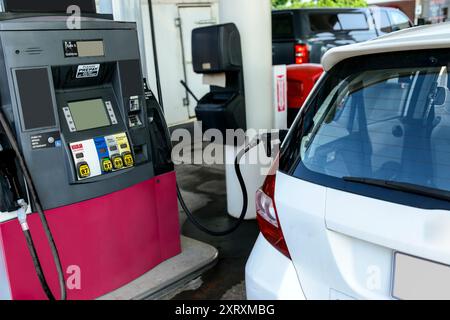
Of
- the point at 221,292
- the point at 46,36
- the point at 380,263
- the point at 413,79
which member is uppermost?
the point at 46,36

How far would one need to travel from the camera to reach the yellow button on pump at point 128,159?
285 cm

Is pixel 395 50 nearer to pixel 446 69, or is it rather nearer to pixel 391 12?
pixel 446 69

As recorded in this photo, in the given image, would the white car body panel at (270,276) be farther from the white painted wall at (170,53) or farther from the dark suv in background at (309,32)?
the dark suv in background at (309,32)

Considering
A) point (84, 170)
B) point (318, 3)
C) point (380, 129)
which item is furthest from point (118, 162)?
point (318, 3)

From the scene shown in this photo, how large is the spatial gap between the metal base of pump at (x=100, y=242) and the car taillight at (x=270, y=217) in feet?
4.22

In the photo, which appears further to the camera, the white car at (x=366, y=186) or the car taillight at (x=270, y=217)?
the car taillight at (x=270, y=217)

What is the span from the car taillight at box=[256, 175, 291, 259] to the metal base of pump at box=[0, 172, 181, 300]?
1.28 metres

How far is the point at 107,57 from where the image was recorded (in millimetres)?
2684

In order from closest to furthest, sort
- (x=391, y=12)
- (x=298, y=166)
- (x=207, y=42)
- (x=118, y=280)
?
1. (x=298, y=166)
2. (x=118, y=280)
3. (x=207, y=42)
4. (x=391, y=12)

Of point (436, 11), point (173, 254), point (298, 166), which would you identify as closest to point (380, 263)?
point (298, 166)

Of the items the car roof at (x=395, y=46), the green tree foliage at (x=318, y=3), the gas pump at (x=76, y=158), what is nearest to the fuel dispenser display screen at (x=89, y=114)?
the gas pump at (x=76, y=158)

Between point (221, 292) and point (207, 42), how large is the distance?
1.85m

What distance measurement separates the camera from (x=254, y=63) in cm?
372
